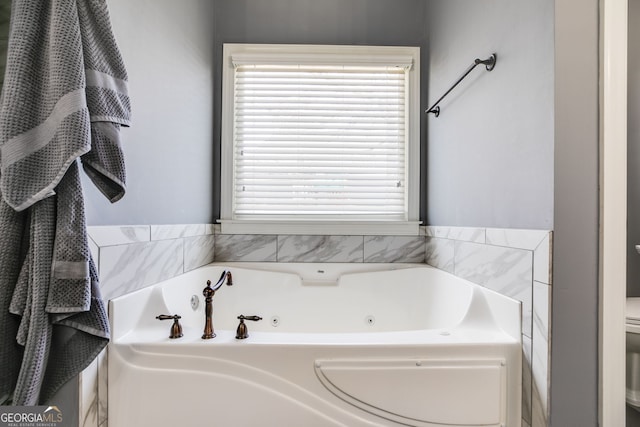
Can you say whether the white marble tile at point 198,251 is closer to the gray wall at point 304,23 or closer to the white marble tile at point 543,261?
the gray wall at point 304,23

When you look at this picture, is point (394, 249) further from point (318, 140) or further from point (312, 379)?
point (312, 379)

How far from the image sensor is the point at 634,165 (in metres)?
1.30

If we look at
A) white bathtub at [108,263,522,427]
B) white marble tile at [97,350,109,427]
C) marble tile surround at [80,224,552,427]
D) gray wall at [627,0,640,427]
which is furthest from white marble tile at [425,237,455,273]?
white marble tile at [97,350,109,427]

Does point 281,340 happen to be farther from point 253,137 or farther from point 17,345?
point 253,137

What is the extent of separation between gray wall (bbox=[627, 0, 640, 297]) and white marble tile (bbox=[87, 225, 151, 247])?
80.8 inches

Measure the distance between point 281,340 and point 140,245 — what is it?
634 mm

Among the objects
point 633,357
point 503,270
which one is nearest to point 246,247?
point 503,270

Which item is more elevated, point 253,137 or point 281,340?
point 253,137

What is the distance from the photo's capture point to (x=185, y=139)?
1533mm

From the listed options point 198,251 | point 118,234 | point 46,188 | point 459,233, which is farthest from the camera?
point 198,251

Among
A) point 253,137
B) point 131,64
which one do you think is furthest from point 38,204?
point 253,137

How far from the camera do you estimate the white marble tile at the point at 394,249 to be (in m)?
1.90

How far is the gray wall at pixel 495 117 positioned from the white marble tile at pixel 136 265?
1.32 metres

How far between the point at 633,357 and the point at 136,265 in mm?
1809
